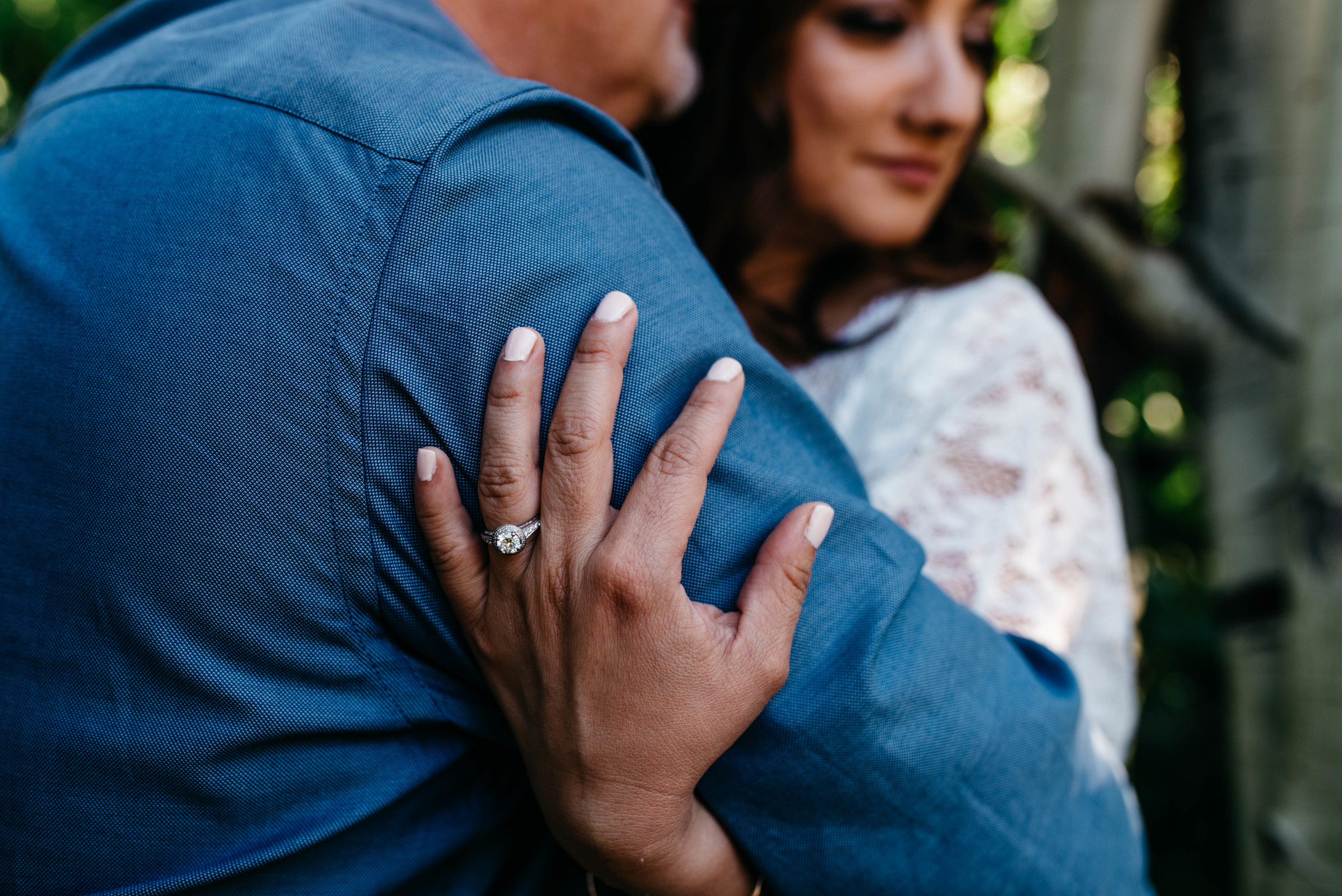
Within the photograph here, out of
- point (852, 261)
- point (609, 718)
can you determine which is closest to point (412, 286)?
point (609, 718)

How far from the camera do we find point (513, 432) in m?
0.81

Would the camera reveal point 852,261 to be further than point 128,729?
Yes

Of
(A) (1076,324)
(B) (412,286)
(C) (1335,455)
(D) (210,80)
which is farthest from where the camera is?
(A) (1076,324)

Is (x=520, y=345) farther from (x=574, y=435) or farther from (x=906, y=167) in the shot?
(x=906, y=167)

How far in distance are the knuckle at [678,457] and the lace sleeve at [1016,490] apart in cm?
68

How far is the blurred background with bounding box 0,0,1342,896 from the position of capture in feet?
7.03

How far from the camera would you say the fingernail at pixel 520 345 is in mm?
801

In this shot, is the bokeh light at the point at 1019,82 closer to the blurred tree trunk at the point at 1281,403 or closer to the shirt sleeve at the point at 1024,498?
the blurred tree trunk at the point at 1281,403

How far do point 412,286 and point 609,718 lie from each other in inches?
16.8

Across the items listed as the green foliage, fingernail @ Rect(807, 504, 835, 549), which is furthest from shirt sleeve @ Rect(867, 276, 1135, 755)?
the green foliage

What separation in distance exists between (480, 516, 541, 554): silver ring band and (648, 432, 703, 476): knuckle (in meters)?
0.13

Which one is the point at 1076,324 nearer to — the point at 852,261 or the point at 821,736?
the point at 852,261

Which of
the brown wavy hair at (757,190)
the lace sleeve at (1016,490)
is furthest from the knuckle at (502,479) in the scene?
the brown wavy hair at (757,190)

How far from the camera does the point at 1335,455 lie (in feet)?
6.70
